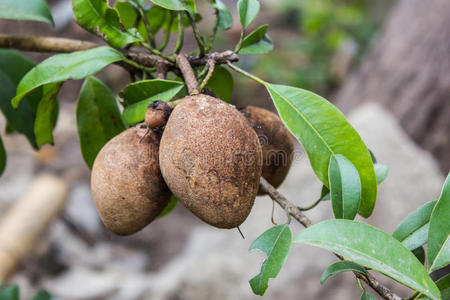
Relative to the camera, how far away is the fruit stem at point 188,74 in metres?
0.65

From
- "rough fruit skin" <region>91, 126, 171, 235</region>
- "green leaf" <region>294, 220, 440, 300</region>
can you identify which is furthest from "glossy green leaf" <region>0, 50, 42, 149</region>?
"green leaf" <region>294, 220, 440, 300</region>

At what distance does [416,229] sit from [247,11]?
46 cm

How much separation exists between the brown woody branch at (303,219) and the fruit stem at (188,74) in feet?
0.60

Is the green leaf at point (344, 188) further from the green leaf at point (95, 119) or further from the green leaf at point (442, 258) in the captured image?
the green leaf at point (95, 119)

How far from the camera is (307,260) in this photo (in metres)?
1.83

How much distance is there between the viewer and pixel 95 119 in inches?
34.5

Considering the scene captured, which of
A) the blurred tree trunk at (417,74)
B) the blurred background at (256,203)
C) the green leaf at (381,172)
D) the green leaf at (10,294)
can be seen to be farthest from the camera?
the blurred tree trunk at (417,74)

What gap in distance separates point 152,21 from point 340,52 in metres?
3.91

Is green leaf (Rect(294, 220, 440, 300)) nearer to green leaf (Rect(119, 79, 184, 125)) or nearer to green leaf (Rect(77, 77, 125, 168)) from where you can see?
green leaf (Rect(119, 79, 184, 125))

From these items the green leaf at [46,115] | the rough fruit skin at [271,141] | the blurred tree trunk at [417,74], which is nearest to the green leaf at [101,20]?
the green leaf at [46,115]

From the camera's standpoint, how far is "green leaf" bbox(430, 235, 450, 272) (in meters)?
0.58

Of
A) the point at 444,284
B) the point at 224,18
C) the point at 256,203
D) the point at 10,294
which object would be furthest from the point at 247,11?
the point at 256,203

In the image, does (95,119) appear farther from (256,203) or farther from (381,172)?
(256,203)

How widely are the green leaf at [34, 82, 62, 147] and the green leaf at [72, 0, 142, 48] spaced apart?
0.43 feet
